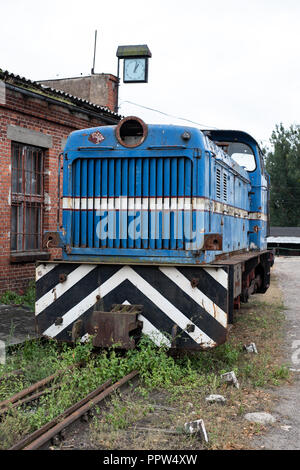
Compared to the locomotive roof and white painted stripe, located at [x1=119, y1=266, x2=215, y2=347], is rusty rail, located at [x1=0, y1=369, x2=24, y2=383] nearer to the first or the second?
white painted stripe, located at [x1=119, y1=266, x2=215, y2=347]

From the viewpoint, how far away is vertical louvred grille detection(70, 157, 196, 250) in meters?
5.30

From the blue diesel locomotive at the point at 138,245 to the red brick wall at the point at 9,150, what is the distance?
3.33 m

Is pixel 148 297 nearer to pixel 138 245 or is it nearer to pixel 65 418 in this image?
pixel 138 245

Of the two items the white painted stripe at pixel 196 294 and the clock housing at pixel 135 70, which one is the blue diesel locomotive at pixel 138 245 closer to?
the white painted stripe at pixel 196 294

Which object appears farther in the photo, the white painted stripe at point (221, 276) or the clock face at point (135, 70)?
the clock face at point (135, 70)

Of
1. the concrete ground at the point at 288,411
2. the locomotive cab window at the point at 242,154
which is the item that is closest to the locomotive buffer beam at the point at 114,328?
the concrete ground at the point at 288,411

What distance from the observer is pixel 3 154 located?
28.0 ft

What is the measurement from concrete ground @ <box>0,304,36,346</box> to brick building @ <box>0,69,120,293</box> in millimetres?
995

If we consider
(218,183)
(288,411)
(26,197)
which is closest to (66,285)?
(218,183)

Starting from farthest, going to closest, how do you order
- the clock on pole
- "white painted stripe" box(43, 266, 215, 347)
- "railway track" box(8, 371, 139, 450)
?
1. the clock on pole
2. "white painted stripe" box(43, 266, 215, 347)
3. "railway track" box(8, 371, 139, 450)

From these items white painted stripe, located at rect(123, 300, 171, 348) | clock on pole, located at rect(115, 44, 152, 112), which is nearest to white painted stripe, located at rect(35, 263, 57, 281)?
white painted stripe, located at rect(123, 300, 171, 348)

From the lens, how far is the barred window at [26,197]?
9102 mm

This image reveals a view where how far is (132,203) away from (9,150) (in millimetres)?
4104
